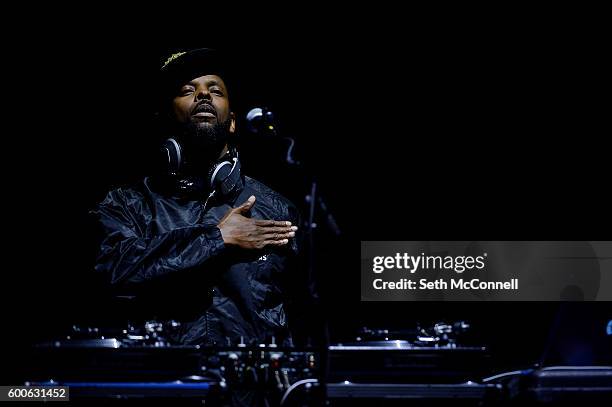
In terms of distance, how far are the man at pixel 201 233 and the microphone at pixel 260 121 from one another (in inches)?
14.0

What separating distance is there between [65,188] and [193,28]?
1167 millimetres

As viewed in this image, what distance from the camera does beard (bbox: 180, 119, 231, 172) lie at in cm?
317

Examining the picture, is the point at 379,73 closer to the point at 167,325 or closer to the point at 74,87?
the point at 74,87

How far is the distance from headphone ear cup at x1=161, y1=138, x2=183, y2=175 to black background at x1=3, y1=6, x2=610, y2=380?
3.23 ft

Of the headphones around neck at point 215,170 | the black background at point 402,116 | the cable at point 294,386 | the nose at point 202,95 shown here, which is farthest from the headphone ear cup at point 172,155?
the cable at point 294,386

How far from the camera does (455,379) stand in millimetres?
1763

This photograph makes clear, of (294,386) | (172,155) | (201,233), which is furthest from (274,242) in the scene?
(294,386)

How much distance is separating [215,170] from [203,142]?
0.27 metres

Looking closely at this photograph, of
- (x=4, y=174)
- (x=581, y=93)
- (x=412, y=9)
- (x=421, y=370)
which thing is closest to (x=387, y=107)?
(x=412, y=9)

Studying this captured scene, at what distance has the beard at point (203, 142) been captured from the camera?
125 inches

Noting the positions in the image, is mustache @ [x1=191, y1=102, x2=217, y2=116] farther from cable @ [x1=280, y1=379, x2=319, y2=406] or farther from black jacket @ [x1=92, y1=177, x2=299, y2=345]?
cable @ [x1=280, y1=379, x2=319, y2=406]

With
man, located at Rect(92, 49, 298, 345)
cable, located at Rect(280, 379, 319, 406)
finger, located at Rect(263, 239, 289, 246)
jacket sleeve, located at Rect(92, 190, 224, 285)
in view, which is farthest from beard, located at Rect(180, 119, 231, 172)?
cable, located at Rect(280, 379, 319, 406)

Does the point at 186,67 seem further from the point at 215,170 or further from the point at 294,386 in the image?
the point at 294,386

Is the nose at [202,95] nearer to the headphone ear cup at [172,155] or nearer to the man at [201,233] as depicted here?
the man at [201,233]
